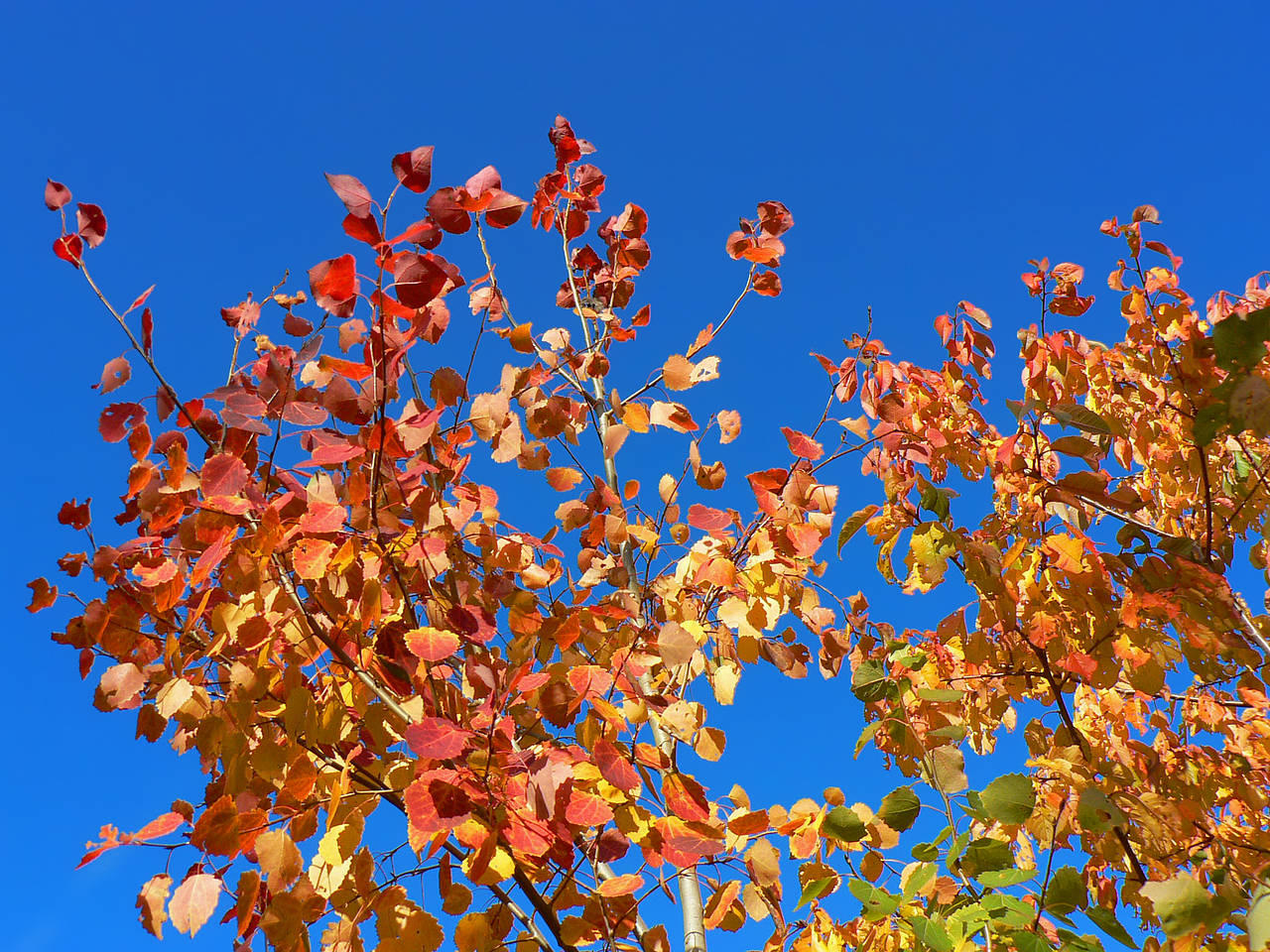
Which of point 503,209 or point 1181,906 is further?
point 503,209

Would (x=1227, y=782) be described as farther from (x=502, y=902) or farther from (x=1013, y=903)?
(x=502, y=902)

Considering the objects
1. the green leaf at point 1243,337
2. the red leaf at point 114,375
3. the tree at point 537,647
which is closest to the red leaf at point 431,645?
the tree at point 537,647

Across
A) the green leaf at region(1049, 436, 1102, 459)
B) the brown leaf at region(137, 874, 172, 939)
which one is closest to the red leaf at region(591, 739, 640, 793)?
the brown leaf at region(137, 874, 172, 939)

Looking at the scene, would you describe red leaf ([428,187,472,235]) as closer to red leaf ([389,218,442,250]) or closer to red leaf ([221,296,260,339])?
red leaf ([389,218,442,250])

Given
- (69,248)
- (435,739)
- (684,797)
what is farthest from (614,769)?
(69,248)

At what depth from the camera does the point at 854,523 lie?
6.25 feet

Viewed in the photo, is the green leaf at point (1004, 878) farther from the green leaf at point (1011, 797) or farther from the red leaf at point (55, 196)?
the red leaf at point (55, 196)

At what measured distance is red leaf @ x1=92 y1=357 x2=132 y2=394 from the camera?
59.1 inches

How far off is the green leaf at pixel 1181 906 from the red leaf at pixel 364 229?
1346 mm

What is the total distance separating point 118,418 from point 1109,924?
1810 mm

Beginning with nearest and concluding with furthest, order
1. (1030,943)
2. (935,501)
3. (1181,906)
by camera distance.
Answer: (1181,906) → (1030,943) → (935,501)

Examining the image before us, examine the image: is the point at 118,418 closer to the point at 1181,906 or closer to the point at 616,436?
the point at 616,436

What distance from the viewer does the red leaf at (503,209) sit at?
149 cm

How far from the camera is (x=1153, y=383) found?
109 inches
